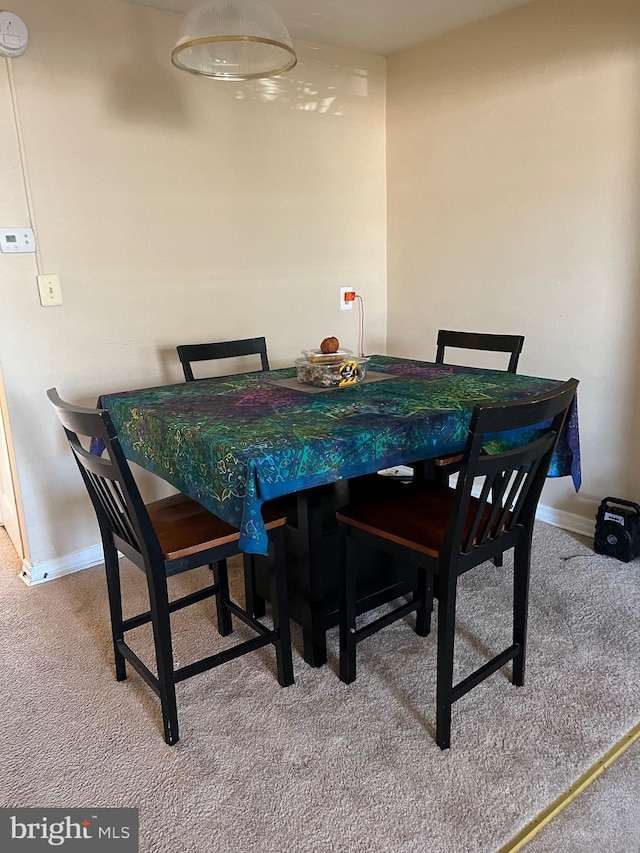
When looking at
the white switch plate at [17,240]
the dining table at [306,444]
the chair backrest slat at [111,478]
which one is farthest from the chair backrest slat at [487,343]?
the white switch plate at [17,240]

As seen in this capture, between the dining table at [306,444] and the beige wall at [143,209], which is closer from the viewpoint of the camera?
the dining table at [306,444]

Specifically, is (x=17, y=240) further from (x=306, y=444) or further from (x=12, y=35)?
(x=306, y=444)

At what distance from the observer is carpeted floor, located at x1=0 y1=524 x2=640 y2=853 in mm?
1439

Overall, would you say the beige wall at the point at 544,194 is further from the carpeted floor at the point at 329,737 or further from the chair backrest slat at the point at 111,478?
the chair backrest slat at the point at 111,478

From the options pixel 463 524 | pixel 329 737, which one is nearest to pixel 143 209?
pixel 463 524

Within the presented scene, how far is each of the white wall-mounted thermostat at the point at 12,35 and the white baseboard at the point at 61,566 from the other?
6.38 feet

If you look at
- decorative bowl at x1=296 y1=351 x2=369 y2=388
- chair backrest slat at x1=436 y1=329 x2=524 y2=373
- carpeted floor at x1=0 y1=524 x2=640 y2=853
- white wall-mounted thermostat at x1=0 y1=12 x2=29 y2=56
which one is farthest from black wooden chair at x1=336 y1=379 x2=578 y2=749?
white wall-mounted thermostat at x1=0 y1=12 x2=29 y2=56

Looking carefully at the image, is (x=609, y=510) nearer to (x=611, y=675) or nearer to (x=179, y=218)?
(x=611, y=675)

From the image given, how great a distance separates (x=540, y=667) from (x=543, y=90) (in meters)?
2.35

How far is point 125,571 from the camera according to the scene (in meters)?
2.69

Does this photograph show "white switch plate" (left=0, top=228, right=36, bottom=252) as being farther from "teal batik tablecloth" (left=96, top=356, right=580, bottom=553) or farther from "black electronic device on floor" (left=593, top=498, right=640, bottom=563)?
"black electronic device on floor" (left=593, top=498, right=640, bottom=563)

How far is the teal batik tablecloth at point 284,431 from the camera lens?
4.87 feet

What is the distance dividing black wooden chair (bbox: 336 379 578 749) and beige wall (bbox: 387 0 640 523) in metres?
1.05

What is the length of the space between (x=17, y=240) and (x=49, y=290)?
21 cm
